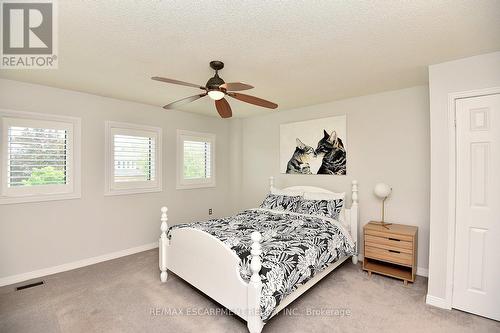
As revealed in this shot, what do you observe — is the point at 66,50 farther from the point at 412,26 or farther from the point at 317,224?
the point at 317,224

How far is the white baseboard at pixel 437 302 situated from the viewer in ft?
8.30

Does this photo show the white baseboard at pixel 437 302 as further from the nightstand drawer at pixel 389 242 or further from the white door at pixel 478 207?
the nightstand drawer at pixel 389 242

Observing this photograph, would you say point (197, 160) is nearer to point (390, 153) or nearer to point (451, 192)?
point (390, 153)

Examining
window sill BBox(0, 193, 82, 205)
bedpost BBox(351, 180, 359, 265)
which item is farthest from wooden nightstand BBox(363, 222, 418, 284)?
window sill BBox(0, 193, 82, 205)

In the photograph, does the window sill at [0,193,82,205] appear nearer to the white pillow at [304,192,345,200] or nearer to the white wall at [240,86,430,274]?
the white pillow at [304,192,345,200]

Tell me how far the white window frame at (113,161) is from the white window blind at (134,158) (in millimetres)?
51

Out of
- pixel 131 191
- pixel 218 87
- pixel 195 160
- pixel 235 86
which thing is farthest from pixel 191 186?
pixel 235 86

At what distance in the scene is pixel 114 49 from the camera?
2295 mm

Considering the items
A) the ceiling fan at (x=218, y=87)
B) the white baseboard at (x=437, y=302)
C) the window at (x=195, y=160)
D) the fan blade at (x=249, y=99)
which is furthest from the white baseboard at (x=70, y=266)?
the white baseboard at (x=437, y=302)

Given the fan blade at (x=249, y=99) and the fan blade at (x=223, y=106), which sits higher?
the fan blade at (x=249, y=99)

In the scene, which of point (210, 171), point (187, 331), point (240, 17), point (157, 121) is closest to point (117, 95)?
point (157, 121)

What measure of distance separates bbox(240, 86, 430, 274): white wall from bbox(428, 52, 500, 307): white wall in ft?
2.34

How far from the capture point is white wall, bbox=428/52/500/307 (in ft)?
8.27

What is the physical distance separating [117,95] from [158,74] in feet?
4.19
